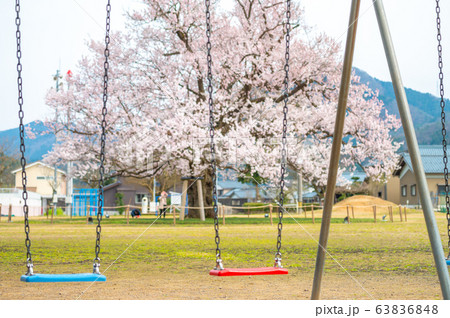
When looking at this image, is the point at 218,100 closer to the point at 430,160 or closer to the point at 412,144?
the point at 412,144

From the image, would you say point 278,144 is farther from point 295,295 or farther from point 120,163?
point 295,295

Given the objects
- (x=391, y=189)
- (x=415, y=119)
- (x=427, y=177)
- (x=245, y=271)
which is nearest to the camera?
(x=245, y=271)

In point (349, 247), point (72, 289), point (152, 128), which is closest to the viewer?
point (72, 289)

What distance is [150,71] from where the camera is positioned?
75.4ft

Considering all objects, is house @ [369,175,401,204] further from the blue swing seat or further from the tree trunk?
the blue swing seat

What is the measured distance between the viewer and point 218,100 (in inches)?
845

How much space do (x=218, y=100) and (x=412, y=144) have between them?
57.2 feet

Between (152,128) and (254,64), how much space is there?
15.7 feet

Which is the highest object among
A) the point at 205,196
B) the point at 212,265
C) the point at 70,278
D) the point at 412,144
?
the point at 412,144

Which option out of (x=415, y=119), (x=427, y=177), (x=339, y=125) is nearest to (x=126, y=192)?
(x=427, y=177)

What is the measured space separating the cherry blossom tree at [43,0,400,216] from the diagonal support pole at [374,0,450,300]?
16636 millimetres

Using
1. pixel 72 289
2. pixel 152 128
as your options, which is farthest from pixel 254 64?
pixel 72 289

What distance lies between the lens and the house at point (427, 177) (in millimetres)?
33753

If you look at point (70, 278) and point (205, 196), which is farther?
point (205, 196)
